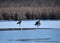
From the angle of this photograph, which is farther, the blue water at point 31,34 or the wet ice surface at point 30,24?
the wet ice surface at point 30,24

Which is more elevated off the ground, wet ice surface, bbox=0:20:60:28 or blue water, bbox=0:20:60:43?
wet ice surface, bbox=0:20:60:28

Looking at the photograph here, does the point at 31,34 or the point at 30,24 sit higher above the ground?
the point at 30,24

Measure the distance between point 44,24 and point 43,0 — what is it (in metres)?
0.30

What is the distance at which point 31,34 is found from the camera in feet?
6.06

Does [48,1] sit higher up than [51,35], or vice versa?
[48,1]

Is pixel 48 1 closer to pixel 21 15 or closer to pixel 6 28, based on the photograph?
pixel 21 15

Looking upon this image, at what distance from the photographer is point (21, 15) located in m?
1.90

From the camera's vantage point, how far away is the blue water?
68.5 inches

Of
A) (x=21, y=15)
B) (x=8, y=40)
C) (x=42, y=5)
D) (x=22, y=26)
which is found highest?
(x=42, y=5)

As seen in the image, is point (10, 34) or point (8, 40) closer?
point (8, 40)

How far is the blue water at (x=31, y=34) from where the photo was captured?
1.74 metres

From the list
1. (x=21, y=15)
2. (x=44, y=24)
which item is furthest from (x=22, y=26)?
(x=44, y=24)

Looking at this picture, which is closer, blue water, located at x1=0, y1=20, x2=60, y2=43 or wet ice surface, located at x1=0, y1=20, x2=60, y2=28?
blue water, located at x1=0, y1=20, x2=60, y2=43

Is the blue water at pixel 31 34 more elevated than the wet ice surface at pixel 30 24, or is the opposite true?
the wet ice surface at pixel 30 24
